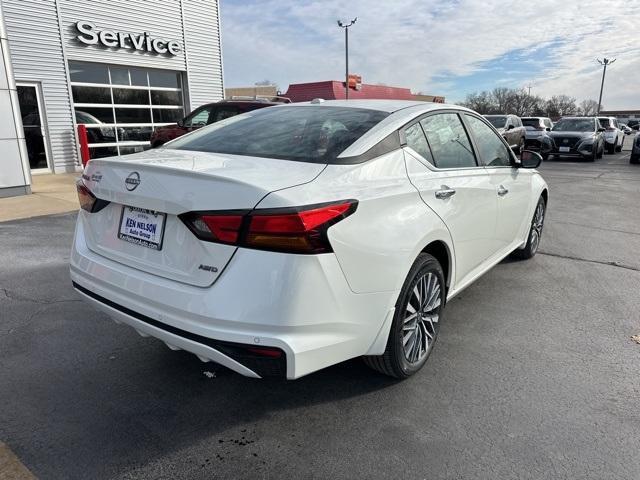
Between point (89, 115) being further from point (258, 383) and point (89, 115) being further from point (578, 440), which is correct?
point (578, 440)

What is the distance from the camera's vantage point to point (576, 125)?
2003 centimetres

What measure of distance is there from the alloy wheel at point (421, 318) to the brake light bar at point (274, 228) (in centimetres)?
90

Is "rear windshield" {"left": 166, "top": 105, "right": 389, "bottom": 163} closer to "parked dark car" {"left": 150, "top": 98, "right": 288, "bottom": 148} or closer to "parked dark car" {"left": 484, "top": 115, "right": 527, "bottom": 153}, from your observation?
"parked dark car" {"left": 150, "top": 98, "right": 288, "bottom": 148}

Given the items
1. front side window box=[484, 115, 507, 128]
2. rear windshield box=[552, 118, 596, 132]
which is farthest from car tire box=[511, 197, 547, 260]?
rear windshield box=[552, 118, 596, 132]

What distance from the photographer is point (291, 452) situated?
2387 millimetres

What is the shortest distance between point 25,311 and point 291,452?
2.80 metres

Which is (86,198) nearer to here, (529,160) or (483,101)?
(529,160)

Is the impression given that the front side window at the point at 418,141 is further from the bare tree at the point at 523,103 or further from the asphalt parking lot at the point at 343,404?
the bare tree at the point at 523,103

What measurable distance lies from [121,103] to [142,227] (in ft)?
45.1

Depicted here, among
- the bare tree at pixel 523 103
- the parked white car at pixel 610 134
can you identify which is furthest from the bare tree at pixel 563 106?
the parked white car at pixel 610 134

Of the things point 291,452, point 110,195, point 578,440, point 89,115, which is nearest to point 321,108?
point 110,195

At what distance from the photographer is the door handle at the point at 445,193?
9.93 feet

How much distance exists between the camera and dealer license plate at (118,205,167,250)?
238 cm

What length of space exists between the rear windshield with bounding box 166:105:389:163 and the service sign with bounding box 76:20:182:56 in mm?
12084
